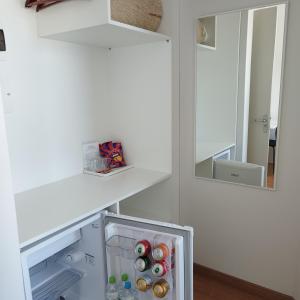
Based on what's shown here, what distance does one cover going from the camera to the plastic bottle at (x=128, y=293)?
136cm

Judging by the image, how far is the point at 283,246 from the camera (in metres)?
1.74

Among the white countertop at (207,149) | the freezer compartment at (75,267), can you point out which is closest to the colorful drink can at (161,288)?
the freezer compartment at (75,267)

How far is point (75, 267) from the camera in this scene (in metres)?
1.64

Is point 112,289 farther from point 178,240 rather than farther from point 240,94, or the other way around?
point 240,94

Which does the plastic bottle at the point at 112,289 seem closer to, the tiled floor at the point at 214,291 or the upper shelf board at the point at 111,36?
the tiled floor at the point at 214,291

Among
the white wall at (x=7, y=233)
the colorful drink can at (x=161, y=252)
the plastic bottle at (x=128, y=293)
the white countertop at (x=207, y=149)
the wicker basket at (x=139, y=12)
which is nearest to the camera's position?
the white wall at (x=7, y=233)

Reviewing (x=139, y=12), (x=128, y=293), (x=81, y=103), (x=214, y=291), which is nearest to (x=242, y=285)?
(x=214, y=291)

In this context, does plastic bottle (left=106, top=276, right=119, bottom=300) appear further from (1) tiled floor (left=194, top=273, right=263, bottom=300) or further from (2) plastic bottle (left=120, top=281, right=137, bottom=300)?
(1) tiled floor (left=194, top=273, right=263, bottom=300)

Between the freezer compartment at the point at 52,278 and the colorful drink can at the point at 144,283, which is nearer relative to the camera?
the colorful drink can at the point at 144,283

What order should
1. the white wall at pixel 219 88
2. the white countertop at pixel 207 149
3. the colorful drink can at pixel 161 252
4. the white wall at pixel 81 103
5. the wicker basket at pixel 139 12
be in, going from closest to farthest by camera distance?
the colorful drink can at pixel 161 252
the wicker basket at pixel 139 12
the white wall at pixel 81 103
the white wall at pixel 219 88
the white countertop at pixel 207 149

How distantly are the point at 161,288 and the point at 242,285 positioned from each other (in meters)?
0.97

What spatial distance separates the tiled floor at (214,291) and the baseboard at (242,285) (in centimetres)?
2

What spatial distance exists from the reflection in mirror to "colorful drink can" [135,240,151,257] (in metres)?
0.83

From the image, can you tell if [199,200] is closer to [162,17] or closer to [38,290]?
[38,290]
